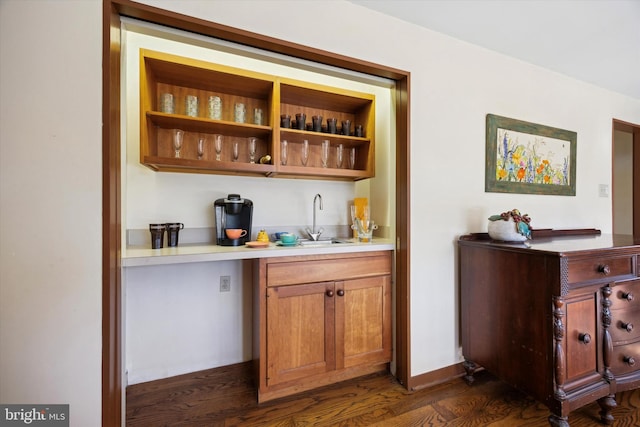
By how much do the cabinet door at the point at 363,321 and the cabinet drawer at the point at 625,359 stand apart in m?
1.23

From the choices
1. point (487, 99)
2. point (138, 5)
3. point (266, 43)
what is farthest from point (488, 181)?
point (138, 5)

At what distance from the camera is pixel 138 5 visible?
117cm

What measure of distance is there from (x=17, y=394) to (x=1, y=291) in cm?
41

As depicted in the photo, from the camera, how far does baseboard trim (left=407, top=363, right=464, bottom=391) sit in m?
1.76

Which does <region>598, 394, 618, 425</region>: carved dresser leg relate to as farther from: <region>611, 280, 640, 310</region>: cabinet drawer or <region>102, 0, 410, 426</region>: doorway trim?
<region>102, 0, 410, 426</region>: doorway trim

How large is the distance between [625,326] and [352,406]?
1627mm

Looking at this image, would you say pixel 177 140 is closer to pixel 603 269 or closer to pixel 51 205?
pixel 51 205

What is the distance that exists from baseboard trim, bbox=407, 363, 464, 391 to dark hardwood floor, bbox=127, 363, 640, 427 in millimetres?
32

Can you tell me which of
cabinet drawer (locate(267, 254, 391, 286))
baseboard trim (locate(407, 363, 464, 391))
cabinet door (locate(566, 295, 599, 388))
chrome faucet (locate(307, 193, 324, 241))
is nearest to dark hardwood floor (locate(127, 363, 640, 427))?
baseboard trim (locate(407, 363, 464, 391))

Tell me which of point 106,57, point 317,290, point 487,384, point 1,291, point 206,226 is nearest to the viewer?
point 1,291

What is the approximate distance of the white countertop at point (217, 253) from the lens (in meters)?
1.34

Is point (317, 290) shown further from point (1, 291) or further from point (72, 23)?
point (72, 23)

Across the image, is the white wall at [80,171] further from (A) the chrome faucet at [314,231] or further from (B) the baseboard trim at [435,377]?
(A) the chrome faucet at [314,231]

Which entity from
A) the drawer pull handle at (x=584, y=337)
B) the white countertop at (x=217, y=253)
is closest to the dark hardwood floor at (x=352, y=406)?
the drawer pull handle at (x=584, y=337)
